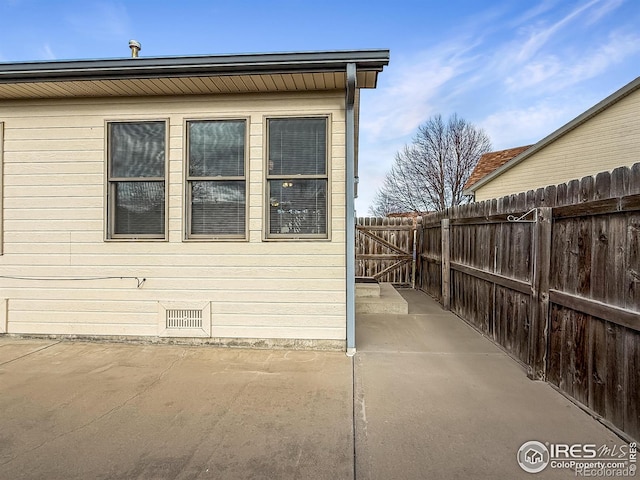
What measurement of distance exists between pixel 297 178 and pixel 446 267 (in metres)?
3.84

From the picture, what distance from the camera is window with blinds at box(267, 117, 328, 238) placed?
3953 mm

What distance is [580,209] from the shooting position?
8.53 ft

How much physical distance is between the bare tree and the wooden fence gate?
1472 cm

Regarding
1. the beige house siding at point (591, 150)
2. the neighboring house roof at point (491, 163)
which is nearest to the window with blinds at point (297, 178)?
the beige house siding at point (591, 150)

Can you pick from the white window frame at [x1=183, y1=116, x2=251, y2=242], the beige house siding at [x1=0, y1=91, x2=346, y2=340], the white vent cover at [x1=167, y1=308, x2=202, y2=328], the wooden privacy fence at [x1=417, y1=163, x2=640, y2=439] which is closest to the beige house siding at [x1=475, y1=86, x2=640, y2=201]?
the wooden privacy fence at [x1=417, y1=163, x2=640, y2=439]

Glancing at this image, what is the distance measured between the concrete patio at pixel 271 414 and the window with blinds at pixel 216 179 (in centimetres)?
147

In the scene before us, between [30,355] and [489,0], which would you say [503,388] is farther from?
[489,0]

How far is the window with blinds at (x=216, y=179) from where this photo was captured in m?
4.02

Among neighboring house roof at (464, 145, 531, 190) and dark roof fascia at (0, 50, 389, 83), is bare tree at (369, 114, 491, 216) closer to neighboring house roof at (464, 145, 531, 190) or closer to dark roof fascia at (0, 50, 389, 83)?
neighboring house roof at (464, 145, 531, 190)

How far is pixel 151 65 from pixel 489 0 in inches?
376

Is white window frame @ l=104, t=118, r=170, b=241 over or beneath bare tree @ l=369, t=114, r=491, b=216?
beneath

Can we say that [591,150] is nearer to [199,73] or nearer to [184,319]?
[199,73]

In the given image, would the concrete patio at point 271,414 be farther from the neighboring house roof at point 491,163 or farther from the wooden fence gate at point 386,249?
the neighboring house roof at point 491,163

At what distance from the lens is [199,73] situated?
142 inches
